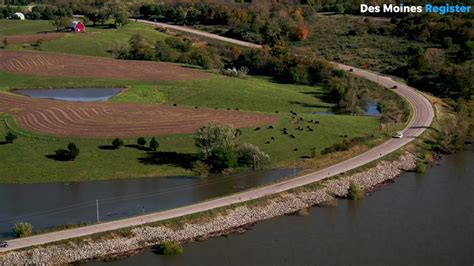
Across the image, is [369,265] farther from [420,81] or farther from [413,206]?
[420,81]

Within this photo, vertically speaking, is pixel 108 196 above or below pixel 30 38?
below

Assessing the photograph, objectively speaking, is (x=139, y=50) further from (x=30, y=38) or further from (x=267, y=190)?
(x=267, y=190)

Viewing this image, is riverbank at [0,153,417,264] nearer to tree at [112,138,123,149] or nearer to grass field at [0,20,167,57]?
tree at [112,138,123,149]

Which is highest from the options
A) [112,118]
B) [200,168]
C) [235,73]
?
[235,73]

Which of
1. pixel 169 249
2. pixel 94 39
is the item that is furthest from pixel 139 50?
pixel 169 249

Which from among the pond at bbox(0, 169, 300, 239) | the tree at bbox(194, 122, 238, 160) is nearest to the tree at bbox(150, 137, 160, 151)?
the tree at bbox(194, 122, 238, 160)

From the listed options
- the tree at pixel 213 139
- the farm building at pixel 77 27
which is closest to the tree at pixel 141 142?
the tree at pixel 213 139
